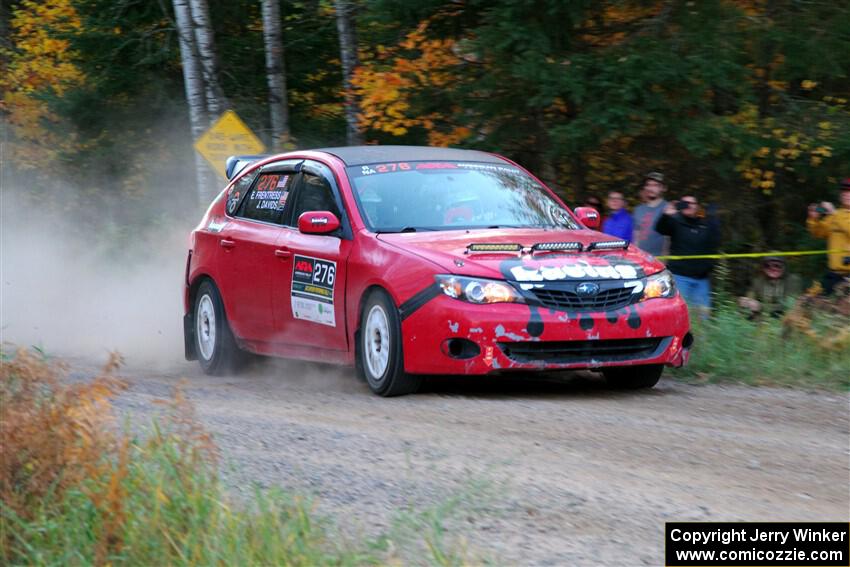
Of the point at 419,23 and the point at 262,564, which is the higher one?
the point at 419,23

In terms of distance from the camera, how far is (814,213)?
13477 millimetres

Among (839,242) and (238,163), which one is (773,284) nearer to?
(839,242)

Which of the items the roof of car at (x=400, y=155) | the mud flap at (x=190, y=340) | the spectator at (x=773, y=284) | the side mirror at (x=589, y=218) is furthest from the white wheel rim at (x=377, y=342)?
the spectator at (x=773, y=284)

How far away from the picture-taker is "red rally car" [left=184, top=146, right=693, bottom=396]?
27.6 ft

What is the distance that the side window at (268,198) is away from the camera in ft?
34.7

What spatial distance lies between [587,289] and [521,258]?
19.1 inches

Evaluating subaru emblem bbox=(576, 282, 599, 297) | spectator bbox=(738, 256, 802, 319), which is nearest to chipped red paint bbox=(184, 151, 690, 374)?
subaru emblem bbox=(576, 282, 599, 297)

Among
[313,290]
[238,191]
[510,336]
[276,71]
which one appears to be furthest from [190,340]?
[276,71]

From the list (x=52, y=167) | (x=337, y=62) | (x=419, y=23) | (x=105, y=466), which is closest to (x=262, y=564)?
(x=105, y=466)

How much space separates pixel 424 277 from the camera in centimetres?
848

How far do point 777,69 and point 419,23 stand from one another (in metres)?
4.64

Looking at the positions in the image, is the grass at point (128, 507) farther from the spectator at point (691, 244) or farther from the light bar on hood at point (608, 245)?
the spectator at point (691, 244)

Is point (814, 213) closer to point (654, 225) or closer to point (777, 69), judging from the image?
point (654, 225)

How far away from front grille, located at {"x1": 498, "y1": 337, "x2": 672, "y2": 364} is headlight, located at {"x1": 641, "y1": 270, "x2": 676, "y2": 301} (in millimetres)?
307
